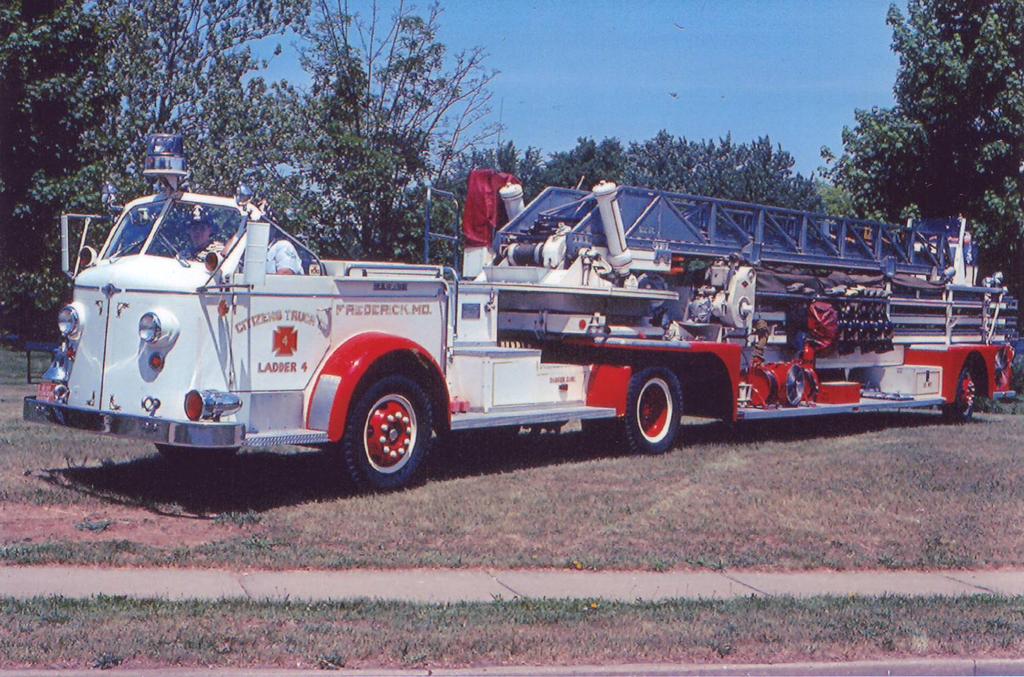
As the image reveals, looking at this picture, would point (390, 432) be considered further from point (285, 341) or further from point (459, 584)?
point (459, 584)

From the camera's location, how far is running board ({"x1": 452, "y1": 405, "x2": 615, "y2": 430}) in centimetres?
1134

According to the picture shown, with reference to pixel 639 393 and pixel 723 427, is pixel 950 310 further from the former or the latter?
pixel 639 393

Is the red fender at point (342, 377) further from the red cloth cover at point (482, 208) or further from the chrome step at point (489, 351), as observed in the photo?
the red cloth cover at point (482, 208)

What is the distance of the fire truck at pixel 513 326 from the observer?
9430mm

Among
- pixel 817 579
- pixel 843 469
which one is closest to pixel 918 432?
pixel 843 469

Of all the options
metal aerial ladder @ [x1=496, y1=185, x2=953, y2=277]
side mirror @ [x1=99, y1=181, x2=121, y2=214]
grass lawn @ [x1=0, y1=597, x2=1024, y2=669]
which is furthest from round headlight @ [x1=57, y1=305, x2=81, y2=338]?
metal aerial ladder @ [x1=496, y1=185, x2=953, y2=277]

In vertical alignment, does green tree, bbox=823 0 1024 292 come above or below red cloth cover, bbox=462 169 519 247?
above

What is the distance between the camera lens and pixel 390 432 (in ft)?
34.1

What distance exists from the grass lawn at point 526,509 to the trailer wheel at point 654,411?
10.8 inches

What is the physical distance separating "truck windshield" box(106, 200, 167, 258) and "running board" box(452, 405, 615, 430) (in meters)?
3.12

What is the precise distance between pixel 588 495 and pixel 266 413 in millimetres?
2925

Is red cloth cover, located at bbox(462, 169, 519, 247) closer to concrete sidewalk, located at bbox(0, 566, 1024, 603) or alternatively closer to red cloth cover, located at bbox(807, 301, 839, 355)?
red cloth cover, located at bbox(807, 301, 839, 355)

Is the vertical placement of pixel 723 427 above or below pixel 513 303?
below

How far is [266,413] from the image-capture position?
956cm
